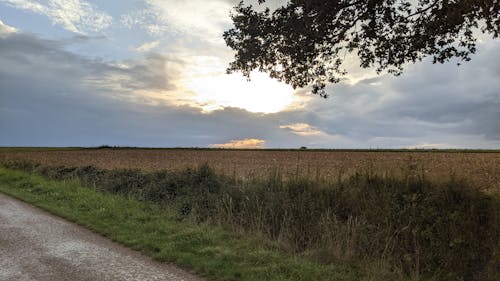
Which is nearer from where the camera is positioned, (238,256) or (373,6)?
(238,256)

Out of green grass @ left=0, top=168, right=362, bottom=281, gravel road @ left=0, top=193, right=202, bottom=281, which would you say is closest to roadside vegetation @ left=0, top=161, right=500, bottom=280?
green grass @ left=0, top=168, right=362, bottom=281

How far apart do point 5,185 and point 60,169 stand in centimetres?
419

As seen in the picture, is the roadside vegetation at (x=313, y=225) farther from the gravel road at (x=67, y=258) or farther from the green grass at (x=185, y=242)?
the gravel road at (x=67, y=258)

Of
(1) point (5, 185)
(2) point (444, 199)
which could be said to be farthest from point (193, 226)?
(1) point (5, 185)

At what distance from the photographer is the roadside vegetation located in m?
8.43

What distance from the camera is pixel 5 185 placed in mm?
21344

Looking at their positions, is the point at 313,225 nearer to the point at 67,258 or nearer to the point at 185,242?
the point at 185,242

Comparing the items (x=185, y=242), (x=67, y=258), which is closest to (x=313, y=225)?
(x=185, y=242)

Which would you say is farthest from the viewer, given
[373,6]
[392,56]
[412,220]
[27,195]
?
[27,195]

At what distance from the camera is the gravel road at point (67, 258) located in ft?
24.1

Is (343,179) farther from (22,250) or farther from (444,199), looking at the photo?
A: (22,250)

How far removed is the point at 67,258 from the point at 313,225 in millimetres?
7083

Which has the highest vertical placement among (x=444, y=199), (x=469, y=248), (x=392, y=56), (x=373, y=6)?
(x=373, y=6)

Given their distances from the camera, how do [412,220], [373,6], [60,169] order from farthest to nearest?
[60,169]
[373,6]
[412,220]
